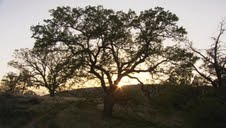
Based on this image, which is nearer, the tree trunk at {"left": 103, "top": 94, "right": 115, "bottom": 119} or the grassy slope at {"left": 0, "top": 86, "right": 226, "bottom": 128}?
the grassy slope at {"left": 0, "top": 86, "right": 226, "bottom": 128}

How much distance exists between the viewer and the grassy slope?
94.9ft

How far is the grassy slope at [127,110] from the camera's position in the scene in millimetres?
28938

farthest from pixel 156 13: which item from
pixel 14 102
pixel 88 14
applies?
pixel 14 102

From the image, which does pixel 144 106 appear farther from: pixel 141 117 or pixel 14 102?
pixel 14 102

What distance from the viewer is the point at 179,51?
3028 cm

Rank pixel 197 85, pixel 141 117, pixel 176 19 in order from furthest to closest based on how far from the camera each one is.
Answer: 1. pixel 197 85
2. pixel 141 117
3. pixel 176 19

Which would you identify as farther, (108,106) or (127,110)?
(127,110)

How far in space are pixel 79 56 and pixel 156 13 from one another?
788 centimetres

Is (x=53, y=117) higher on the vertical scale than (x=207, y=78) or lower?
lower

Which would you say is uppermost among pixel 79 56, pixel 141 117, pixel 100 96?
pixel 79 56

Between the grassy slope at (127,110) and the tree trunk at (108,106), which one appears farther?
the tree trunk at (108,106)

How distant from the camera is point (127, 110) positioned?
34.6 meters

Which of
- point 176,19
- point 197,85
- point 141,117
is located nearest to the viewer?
point 176,19

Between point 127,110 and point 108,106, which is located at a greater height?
point 108,106
